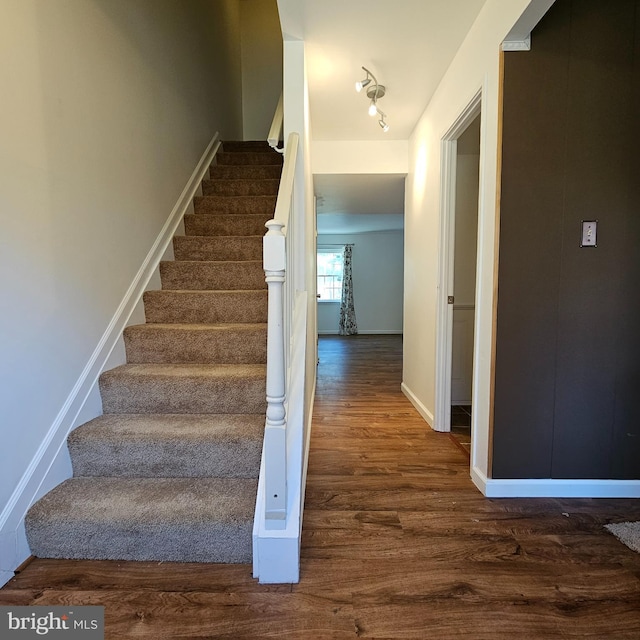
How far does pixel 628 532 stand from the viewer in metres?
1.47

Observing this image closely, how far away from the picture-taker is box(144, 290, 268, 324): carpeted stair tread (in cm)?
219

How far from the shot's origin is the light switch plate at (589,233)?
5.37 ft

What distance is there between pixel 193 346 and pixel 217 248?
2.98 feet

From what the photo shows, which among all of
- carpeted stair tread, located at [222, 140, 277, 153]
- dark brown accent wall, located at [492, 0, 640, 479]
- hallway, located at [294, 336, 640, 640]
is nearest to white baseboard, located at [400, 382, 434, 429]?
hallway, located at [294, 336, 640, 640]

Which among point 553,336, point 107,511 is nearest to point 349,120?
point 553,336

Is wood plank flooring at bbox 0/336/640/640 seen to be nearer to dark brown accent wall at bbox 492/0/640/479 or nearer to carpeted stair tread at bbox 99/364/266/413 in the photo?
dark brown accent wall at bbox 492/0/640/479

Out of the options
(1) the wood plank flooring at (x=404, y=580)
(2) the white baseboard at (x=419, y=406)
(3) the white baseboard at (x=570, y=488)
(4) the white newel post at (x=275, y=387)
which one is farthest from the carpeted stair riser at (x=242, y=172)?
(3) the white baseboard at (x=570, y=488)

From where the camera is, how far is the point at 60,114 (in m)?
1.52

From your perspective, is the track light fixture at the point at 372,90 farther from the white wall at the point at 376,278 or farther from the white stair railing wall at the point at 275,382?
the white wall at the point at 376,278

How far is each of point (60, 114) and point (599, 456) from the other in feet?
9.55

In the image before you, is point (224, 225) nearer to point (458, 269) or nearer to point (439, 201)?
point (439, 201)

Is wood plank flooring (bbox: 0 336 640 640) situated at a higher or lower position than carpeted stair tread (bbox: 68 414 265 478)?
lower

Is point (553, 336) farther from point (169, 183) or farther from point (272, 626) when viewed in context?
point (169, 183)

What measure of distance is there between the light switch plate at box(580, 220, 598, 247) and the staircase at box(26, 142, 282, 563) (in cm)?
162
